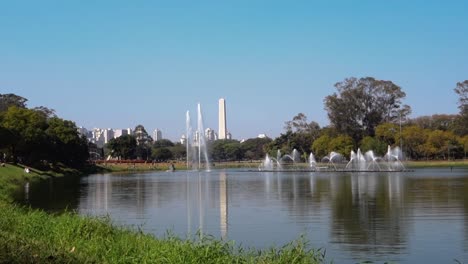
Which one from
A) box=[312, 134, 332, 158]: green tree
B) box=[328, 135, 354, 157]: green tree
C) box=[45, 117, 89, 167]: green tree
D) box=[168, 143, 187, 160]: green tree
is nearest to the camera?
box=[45, 117, 89, 167]: green tree

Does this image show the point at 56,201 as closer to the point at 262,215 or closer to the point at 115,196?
the point at 115,196

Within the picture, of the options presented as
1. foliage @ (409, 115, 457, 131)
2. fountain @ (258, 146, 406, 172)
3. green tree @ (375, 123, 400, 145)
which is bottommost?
fountain @ (258, 146, 406, 172)

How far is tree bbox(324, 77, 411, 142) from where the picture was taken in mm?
98625

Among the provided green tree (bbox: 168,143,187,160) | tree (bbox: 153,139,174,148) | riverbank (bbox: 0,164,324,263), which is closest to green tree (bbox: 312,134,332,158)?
green tree (bbox: 168,143,187,160)

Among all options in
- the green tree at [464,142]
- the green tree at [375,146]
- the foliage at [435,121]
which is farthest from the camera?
the foliage at [435,121]

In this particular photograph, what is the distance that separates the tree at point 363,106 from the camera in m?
98.6

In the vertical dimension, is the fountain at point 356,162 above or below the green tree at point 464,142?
below

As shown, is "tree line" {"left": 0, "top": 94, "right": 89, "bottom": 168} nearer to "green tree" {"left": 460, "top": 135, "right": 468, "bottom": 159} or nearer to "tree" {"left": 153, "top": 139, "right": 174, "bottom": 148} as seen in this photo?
"green tree" {"left": 460, "top": 135, "right": 468, "bottom": 159}

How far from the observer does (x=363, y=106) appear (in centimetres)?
9944

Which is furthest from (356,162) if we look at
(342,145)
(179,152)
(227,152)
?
(179,152)

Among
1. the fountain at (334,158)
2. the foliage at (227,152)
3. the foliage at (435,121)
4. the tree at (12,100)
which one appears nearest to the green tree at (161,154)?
the foliage at (227,152)

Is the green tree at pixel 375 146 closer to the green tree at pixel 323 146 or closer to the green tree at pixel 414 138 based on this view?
the green tree at pixel 414 138

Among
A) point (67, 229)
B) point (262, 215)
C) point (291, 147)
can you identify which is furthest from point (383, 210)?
point (291, 147)

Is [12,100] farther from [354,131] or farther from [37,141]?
[354,131]
